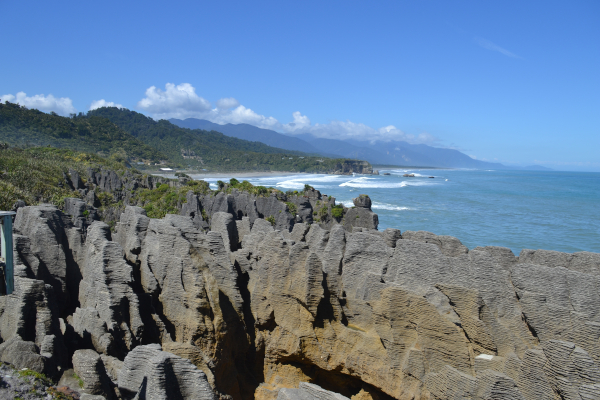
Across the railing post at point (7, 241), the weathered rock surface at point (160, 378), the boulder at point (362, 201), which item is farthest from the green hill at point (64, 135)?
the weathered rock surface at point (160, 378)

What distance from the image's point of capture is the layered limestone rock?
6061mm

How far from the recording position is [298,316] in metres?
8.77

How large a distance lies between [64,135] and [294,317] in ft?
321

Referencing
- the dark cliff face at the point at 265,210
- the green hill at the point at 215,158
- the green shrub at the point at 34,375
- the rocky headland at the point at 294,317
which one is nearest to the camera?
the green shrub at the point at 34,375

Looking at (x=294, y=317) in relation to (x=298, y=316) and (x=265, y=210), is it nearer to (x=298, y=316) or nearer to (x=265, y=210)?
(x=298, y=316)

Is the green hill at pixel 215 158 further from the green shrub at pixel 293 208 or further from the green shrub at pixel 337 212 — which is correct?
the green shrub at pixel 337 212

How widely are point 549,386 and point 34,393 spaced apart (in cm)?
723

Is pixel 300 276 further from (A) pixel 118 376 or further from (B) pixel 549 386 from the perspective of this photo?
(B) pixel 549 386

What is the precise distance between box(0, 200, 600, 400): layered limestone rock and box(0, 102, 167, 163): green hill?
264 ft

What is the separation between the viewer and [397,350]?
25.5ft

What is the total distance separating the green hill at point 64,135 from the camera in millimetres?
A: 81562

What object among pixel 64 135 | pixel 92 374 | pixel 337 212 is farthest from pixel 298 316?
pixel 64 135

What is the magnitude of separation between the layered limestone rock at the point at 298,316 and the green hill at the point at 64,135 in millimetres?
80391

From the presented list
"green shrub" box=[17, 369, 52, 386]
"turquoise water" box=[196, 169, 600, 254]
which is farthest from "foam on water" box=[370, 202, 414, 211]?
"green shrub" box=[17, 369, 52, 386]
